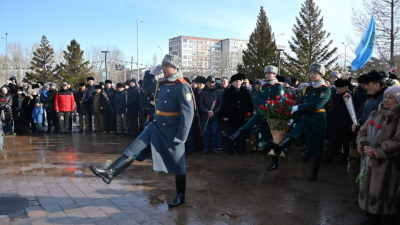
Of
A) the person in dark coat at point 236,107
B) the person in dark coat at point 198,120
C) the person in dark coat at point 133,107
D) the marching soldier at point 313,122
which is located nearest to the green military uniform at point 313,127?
the marching soldier at point 313,122

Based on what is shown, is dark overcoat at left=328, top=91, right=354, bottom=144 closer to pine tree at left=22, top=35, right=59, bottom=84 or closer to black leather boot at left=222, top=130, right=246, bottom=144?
black leather boot at left=222, top=130, right=246, bottom=144

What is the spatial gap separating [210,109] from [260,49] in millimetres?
41754

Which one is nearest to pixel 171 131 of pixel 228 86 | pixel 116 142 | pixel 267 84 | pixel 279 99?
pixel 279 99

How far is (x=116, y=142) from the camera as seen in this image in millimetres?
10773

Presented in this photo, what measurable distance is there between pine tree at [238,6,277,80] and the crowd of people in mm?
35633

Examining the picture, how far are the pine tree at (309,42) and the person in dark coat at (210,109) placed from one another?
3669cm

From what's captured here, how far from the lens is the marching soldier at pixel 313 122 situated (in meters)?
5.91

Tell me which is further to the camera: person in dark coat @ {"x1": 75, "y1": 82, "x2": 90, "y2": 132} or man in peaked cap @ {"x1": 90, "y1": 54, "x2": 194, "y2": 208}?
person in dark coat @ {"x1": 75, "y1": 82, "x2": 90, "y2": 132}

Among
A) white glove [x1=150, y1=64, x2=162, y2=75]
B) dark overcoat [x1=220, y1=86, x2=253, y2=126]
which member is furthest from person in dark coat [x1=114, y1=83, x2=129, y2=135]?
white glove [x1=150, y1=64, x2=162, y2=75]

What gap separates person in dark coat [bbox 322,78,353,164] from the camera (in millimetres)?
7617

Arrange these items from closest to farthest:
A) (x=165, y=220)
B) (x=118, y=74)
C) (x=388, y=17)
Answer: (x=165, y=220) → (x=388, y=17) → (x=118, y=74)

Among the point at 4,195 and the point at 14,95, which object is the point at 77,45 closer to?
the point at 14,95

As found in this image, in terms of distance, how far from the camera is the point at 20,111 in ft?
40.3

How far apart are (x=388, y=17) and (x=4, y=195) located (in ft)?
60.0
